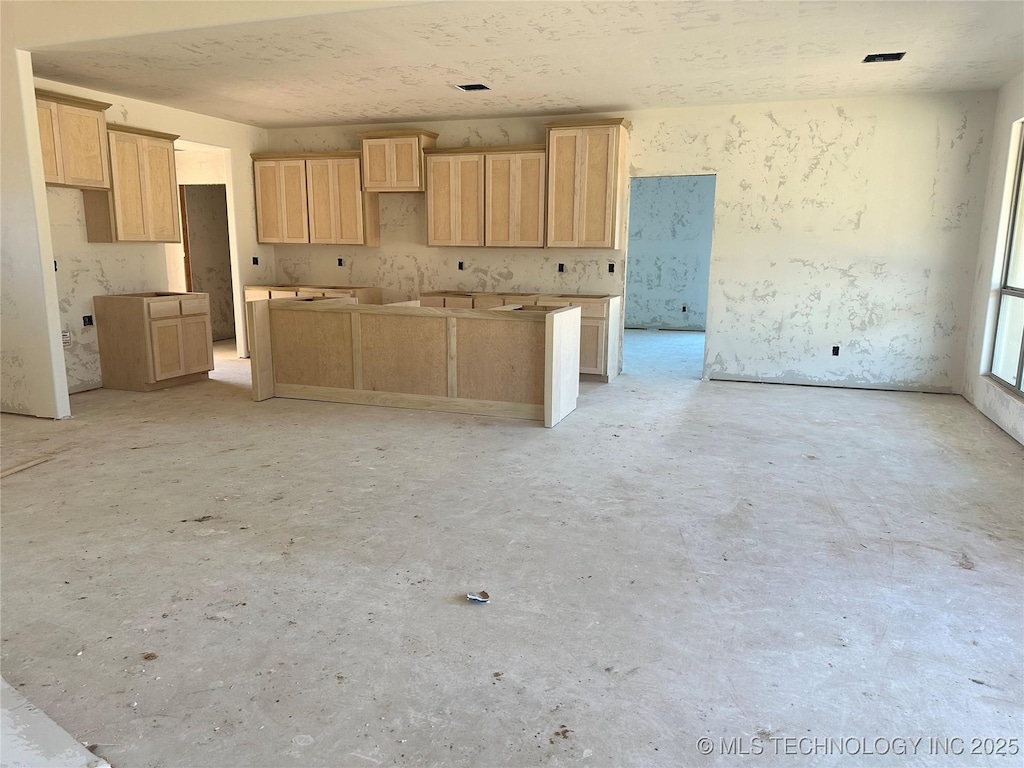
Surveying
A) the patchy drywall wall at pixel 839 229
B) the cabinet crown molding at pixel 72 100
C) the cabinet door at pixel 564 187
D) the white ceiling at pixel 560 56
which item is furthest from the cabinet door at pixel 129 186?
the patchy drywall wall at pixel 839 229

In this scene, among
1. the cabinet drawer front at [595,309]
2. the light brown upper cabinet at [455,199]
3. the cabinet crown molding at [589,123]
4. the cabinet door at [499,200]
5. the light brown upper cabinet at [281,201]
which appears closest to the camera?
the cabinet crown molding at [589,123]

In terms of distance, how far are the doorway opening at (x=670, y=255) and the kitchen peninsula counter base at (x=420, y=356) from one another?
17.7 ft

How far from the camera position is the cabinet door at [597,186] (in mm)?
6559

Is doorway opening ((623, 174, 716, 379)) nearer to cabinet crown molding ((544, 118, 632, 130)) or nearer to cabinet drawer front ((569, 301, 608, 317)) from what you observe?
cabinet drawer front ((569, 301, 608, 317))

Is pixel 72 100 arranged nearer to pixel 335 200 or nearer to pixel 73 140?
pixel 73 140

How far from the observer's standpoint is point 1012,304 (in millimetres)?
5312

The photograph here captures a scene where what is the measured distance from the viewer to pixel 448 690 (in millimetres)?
2025

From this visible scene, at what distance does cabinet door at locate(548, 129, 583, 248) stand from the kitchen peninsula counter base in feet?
5.48

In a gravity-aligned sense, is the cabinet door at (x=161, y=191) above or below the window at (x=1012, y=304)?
above

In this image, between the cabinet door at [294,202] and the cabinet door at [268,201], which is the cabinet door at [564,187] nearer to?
the cabinet door at [294,202]

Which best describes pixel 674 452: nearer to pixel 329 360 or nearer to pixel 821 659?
pixel 821 659

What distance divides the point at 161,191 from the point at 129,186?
386mm

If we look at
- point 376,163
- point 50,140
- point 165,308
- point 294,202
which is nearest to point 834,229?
point 376,163

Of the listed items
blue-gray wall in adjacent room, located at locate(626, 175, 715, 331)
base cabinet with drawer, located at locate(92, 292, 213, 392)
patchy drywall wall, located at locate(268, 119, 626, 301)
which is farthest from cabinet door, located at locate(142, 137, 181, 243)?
blue-gray wall in adjacent room, located at locate(626, 175, 715, 331)
